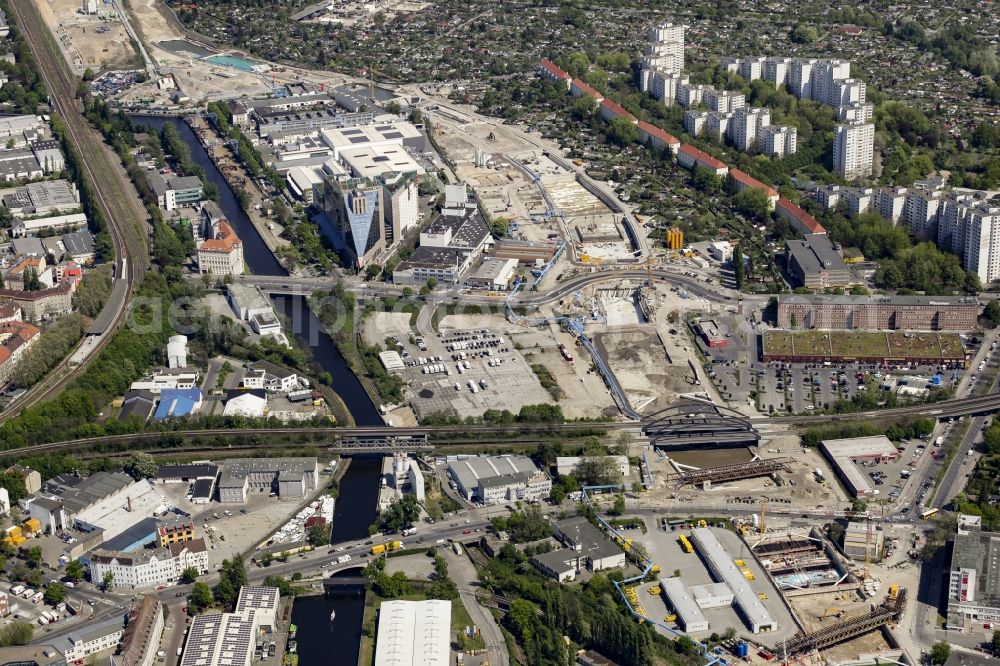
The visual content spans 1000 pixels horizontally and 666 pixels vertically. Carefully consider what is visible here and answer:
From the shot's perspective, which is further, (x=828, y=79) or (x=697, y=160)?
(x=828, y=79)

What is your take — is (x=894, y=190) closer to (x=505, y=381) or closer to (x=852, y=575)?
(x=505, y=381)

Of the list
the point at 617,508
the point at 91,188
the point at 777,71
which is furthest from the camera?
the point at 777,71

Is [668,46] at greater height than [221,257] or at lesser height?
greater

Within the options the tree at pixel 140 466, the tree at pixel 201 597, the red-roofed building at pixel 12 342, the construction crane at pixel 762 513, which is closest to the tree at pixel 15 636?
the tree at pixel 201 597

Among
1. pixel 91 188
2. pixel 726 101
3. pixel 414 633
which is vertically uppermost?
pixel 726 101

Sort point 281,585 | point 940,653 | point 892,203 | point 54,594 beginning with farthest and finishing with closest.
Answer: point 892,203
point 281,585
point 54,594
point 940,653

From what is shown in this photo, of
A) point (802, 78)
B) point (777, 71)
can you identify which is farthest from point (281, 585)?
point (777, 71)

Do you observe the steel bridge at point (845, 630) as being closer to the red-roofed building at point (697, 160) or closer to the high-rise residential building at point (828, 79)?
the red-roofed building at point (697, 160)

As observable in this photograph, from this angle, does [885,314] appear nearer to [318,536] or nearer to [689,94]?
[318,536]
